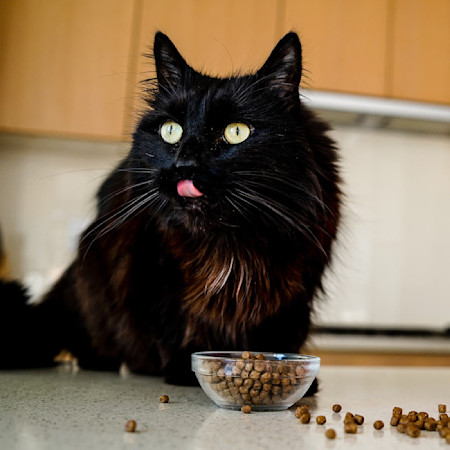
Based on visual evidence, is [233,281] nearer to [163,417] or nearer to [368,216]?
[163,417]

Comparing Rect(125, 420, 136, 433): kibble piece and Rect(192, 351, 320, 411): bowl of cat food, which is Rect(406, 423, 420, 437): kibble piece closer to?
Rect(192, 351, 320, 411): bowl of cat food

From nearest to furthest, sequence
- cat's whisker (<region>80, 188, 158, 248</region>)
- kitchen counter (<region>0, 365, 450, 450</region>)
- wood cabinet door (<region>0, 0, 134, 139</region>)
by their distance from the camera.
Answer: kitchen counter (<region>0, 365, 450, 450</region>), cat's whisker (<region>80, 188, 158, 248</region>), wood cabinet door (<region>0, 0, 134, 139</region>)

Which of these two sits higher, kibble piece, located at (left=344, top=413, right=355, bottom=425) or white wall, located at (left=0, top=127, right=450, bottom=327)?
white wall, located at (left=0, top=127, right=450, bottom=327)

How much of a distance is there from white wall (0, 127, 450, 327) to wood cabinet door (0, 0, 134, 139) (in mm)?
227

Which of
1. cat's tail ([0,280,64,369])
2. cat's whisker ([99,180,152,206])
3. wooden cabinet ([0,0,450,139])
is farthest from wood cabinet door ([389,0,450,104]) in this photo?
cat's tail ([0,280,64,369])

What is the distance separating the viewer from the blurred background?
253cm

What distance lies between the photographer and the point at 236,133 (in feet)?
3.05

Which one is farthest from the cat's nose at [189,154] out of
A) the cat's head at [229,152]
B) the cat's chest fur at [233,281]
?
the cat's chest fur at [233,281]

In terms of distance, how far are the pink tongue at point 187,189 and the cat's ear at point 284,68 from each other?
0.83ft

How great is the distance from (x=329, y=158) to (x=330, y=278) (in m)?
0.26

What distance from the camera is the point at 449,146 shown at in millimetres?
Answer: 2926

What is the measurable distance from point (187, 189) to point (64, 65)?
1927 millimetres

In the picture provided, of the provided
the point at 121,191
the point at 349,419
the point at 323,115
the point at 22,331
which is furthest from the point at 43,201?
the point at 349,419

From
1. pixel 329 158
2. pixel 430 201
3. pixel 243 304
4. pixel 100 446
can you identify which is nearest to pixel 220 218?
pixel 243 304
